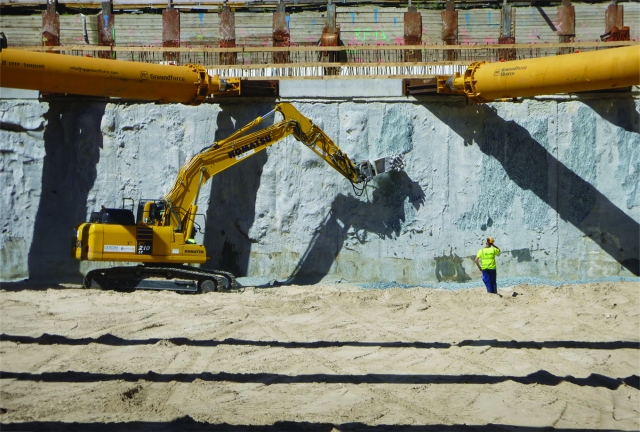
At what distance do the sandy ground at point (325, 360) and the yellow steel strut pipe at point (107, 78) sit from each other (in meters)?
3.70

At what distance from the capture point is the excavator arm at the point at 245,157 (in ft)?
45.6

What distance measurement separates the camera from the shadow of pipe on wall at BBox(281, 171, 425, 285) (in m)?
15.3

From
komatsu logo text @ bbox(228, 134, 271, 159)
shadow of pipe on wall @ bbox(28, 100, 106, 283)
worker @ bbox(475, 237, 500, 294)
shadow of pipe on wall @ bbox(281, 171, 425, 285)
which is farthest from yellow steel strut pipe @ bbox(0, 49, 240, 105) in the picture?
worker @ bbox(475, 237, 500, 294)

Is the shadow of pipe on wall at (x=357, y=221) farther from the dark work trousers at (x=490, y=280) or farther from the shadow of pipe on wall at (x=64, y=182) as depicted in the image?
the shadow of pipe on wall at (x=64, y=182)

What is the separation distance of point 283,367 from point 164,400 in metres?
1.67

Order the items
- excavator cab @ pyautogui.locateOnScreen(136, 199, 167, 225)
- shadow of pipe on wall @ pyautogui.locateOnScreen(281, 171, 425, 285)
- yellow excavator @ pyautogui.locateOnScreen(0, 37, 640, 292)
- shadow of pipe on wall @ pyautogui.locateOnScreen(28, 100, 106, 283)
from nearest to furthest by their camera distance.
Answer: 1. yellow excavator @ pyautogui.locateOnScreen(0, 37, 640, 292)
2. excavator cab @ pyautogui.locateOnScreen(136, 199, 167, 225)
3. shadow of pipe on wall @ pyautogui.locateOnScreen(281, 171, 425, 285)
4. shadow of pipe on wall @ pyautogui.locateOnScreen(28, 100, 106, 283)

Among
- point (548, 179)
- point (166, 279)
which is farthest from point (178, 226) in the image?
point (548, 179)

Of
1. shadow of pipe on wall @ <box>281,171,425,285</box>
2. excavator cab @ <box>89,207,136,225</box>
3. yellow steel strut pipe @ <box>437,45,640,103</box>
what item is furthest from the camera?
shadow of pipe on wall @ <box>281,171,425,285</box>

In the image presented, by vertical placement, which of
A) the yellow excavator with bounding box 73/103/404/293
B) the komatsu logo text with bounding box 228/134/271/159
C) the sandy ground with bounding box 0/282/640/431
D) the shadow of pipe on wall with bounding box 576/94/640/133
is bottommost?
the sandy ground with bounding box 0/282/640/431

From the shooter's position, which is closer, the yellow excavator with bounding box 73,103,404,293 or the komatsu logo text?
the yellow excavator with bounding box 73,103,404,293

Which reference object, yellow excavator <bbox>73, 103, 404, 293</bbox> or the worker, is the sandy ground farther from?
yellow excavator <bbox>73, 103, 404, 293</bbox>

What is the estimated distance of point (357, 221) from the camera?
1533 centimetres

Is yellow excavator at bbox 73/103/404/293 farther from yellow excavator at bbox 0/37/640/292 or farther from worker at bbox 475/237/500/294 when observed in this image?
worker at bbox 475/237/500/294

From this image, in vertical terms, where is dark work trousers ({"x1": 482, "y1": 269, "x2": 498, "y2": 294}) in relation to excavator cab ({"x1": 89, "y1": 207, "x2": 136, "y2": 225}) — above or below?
below
